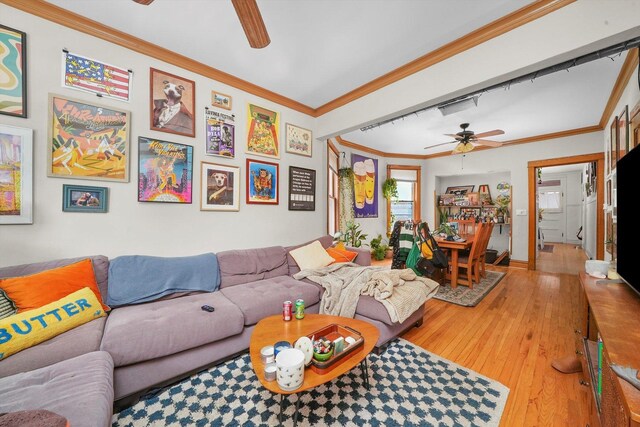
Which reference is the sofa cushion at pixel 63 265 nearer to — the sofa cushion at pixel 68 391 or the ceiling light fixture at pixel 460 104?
the sofa cushion at pixel 68 391

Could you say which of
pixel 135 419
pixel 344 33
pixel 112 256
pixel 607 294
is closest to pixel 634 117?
pixel 607 294

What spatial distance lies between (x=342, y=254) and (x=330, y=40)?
7.43ft

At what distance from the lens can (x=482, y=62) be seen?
6.51 ft

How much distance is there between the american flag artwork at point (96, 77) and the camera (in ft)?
6.34

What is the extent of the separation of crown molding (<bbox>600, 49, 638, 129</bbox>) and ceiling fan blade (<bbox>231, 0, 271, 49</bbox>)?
3345 millimetres

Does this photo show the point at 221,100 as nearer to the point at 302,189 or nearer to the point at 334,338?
the point at 302,189

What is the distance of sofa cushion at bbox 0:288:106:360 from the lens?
122cm

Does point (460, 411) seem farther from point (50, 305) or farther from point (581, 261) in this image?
point (581, 261)

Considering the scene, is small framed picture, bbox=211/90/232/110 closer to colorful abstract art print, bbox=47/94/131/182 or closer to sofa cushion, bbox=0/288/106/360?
colorful abstract art print, bbox=47/94/131/182

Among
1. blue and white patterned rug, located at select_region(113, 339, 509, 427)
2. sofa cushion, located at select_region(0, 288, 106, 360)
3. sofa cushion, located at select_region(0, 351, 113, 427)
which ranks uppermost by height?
sofa cushion, located at select_region(0, 288, 106, 360)

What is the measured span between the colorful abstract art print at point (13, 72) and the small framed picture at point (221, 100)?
1335mm

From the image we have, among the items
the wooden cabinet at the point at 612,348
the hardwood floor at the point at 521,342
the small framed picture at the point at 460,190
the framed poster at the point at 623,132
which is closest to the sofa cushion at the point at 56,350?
the wooden cabinet at the point at 612,348

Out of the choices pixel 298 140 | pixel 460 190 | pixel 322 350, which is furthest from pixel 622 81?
pixel 322 350

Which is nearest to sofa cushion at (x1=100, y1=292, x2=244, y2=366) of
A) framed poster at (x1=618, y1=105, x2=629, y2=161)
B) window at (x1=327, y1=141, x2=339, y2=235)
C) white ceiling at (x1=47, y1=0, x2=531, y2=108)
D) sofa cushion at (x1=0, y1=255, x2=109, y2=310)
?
sofa cushion at (x1=0, y1=255, x2=109, y2=310)
